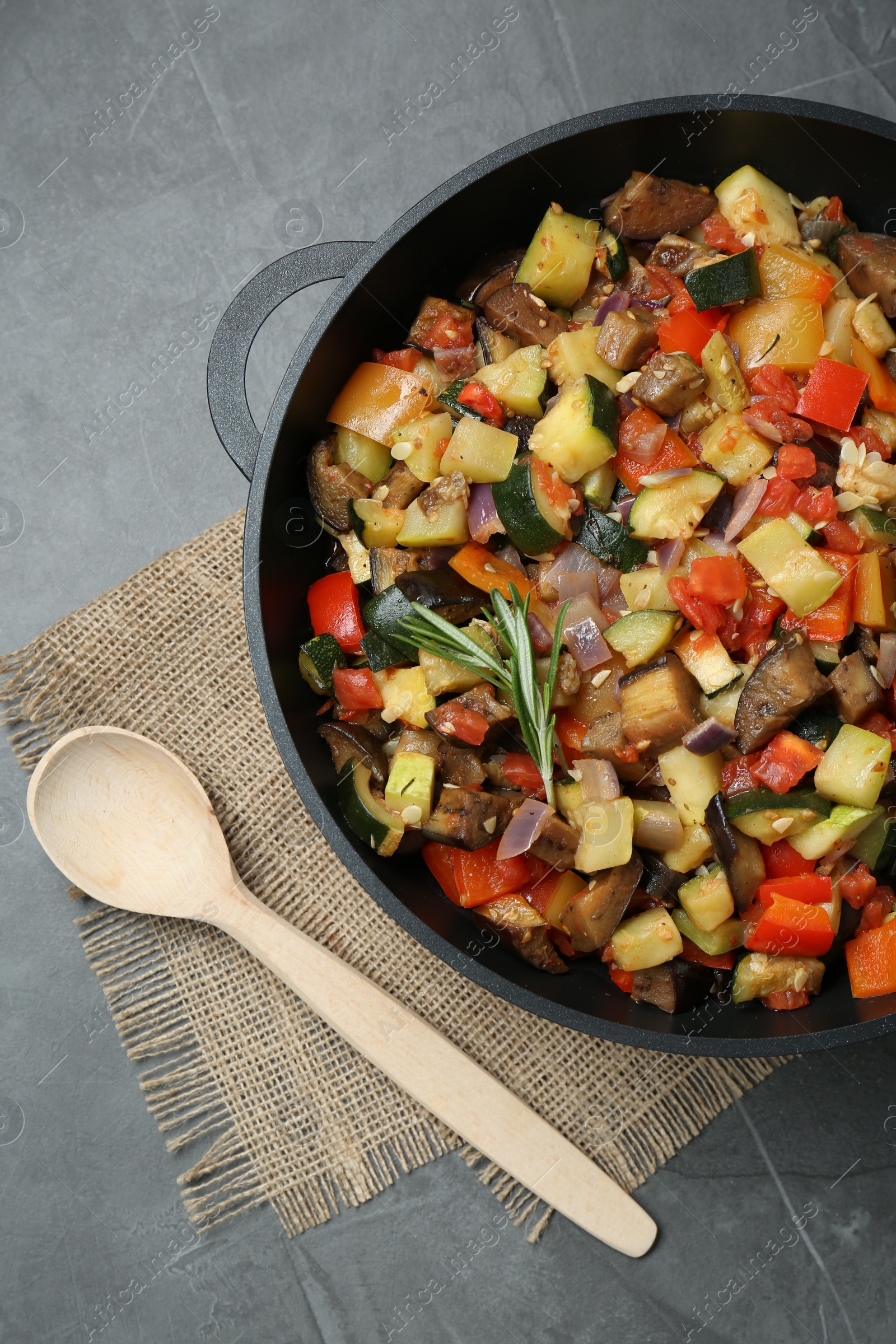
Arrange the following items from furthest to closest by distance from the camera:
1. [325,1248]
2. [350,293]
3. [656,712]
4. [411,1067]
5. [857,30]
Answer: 1. [857,30]
2. [325,1248]
3. [411,1067]
4. [350,293]
5. [656,712]

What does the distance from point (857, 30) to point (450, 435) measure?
9.02 ft

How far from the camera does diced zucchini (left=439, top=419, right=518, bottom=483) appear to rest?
8.66 ft

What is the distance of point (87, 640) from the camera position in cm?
333

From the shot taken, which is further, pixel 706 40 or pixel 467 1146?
pixel 706 40

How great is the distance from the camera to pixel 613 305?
2826mm

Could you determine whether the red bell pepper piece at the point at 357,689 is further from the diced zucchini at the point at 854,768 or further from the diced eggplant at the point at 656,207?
the diced eggplant at the point at 656,207

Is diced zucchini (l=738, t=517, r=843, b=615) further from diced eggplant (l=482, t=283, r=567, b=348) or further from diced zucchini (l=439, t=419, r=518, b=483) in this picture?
diced eggplant (l=482, t=283, r=567, b=348)

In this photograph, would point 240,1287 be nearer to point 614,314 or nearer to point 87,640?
point 87,640

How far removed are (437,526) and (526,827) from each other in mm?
915

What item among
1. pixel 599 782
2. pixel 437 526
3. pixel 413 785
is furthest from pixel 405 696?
pixel 599 782

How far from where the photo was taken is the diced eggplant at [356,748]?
279 cm

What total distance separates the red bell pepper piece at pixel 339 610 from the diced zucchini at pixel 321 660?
3 cm

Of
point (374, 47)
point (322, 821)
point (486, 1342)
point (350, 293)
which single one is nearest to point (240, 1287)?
point (486, 1342)

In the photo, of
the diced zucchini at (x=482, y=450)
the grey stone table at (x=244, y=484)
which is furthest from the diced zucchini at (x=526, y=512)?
the grey stone table at (x=244, y=484)
